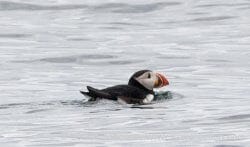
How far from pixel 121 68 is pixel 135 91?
493cm

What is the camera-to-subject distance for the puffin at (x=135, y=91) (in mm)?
13562

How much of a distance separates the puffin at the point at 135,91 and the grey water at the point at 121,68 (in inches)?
4.5

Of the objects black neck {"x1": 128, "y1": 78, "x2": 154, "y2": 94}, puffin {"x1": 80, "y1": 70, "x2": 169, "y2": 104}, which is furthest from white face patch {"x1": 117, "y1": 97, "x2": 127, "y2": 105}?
black neck {"x1": 128, "y1": 78, "x2": 154, "y2": 94}

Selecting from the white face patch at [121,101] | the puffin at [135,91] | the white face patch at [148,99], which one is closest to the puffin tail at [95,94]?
the puffin at [135,91]

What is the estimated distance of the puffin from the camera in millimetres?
13562

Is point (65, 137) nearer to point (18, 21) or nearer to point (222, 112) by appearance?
point (222, 112)

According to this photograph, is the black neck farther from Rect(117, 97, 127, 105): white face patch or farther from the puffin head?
Rect(117, 97, 127, 105): white face patch

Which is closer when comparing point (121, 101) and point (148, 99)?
point (121, 101)

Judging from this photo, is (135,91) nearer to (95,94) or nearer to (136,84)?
(136,84)

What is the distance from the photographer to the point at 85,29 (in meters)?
25.6

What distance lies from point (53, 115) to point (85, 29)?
12.5m

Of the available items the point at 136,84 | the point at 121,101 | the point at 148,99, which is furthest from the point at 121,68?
the point at 121,101

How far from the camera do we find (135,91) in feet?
47.1

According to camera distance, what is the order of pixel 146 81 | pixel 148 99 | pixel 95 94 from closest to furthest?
pixel 95 94, pixel 148 99, pixel 146 81
